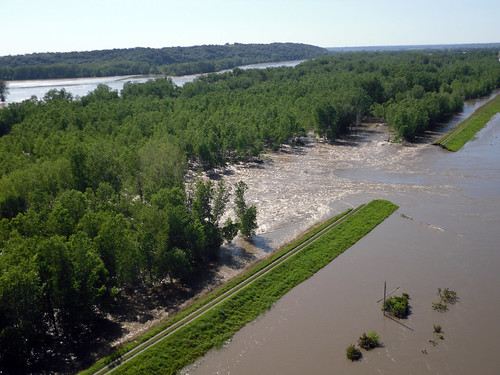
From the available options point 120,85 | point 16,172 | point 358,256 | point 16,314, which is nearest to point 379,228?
point 358,256

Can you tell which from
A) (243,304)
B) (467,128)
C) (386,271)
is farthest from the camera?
(467,128)

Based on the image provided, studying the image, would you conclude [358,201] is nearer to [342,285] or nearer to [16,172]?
[342,285]

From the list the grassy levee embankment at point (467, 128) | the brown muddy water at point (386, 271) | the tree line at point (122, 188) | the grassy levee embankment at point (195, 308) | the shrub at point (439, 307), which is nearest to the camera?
the grassy levee embankment at point (195, 308)

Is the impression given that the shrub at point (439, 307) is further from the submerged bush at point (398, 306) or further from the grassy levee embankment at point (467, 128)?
the grassy levee embankment at point (467, 128)

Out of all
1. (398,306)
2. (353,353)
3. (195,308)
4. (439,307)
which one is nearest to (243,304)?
(195,308)

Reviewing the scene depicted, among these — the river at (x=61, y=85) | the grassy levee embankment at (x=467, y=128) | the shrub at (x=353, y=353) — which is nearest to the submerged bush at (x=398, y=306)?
the shrub at (x=353, y=353)

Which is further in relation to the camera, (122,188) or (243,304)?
(122,188)

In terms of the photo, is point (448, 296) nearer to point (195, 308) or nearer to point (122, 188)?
point (195, 308)
